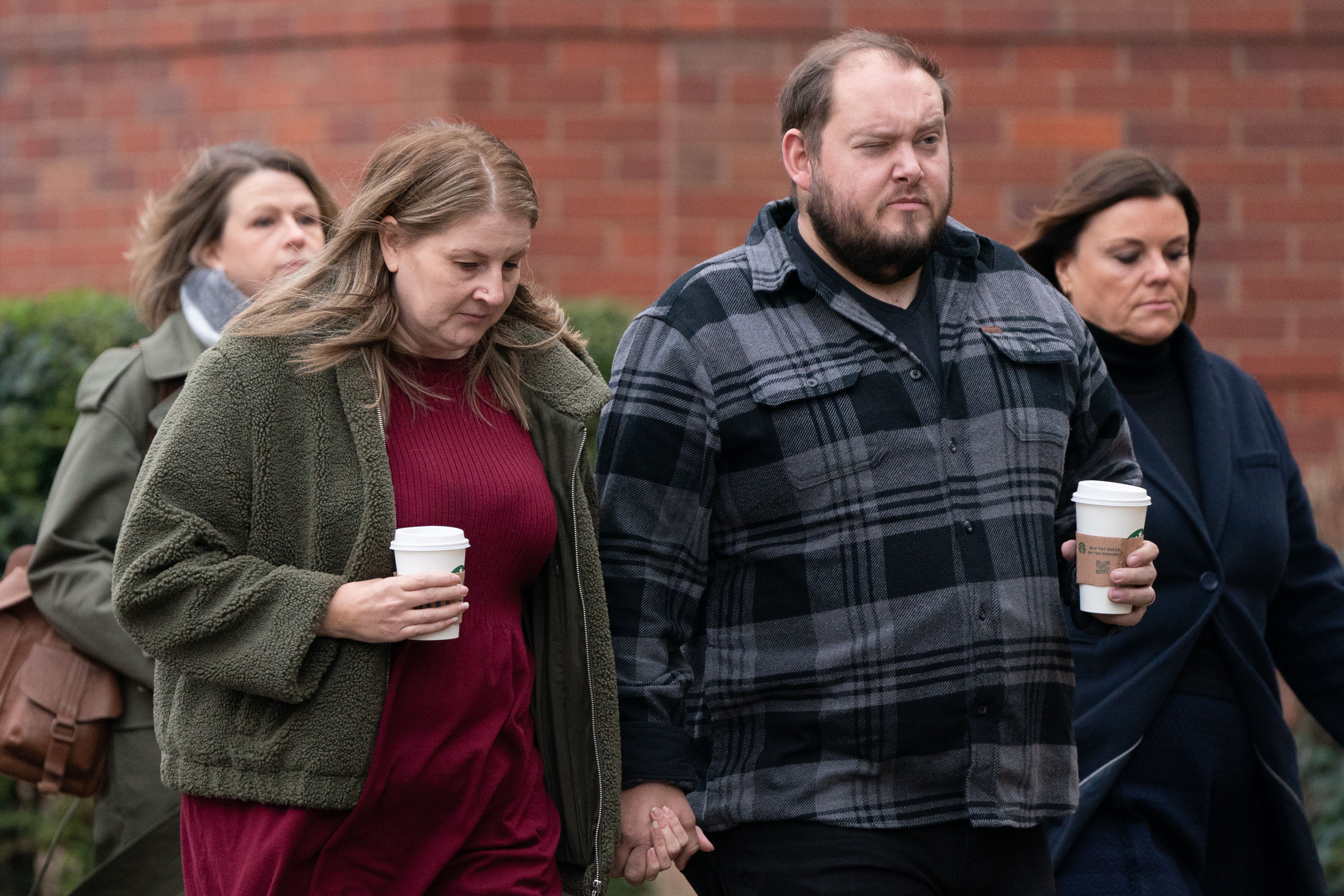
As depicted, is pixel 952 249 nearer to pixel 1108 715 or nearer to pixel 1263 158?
pixel 1108 715

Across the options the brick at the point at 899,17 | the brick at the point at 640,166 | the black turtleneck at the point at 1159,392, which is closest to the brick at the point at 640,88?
the brick at the point at 640,166

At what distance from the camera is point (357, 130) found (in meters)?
6.95

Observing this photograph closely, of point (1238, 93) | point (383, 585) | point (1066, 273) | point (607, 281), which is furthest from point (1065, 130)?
point (383, 585)

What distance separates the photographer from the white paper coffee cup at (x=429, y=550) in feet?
8.33

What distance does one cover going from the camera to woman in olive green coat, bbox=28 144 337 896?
352 cm

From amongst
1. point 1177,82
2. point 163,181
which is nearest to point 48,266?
point 163,181

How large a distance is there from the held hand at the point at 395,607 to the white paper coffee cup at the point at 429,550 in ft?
0.04

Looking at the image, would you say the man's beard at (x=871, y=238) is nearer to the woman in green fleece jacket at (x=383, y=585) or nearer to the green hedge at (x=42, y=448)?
the woman in green fleece jacket at (x=383, y=585)

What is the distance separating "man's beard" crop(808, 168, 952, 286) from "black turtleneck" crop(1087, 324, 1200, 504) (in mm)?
1034

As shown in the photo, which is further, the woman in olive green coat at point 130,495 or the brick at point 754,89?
the brick at point 754,89

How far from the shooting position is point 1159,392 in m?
4.04

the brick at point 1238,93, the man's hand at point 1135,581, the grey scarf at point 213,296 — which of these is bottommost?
the man's hand at point 1135,581

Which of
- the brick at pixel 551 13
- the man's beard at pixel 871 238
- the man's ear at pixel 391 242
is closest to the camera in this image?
the man's ear at pixel 391 242

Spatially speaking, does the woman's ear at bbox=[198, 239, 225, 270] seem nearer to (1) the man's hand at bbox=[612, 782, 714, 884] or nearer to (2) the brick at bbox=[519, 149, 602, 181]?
(1) the man's hand at bbox=[612, 782, 714, 884]
